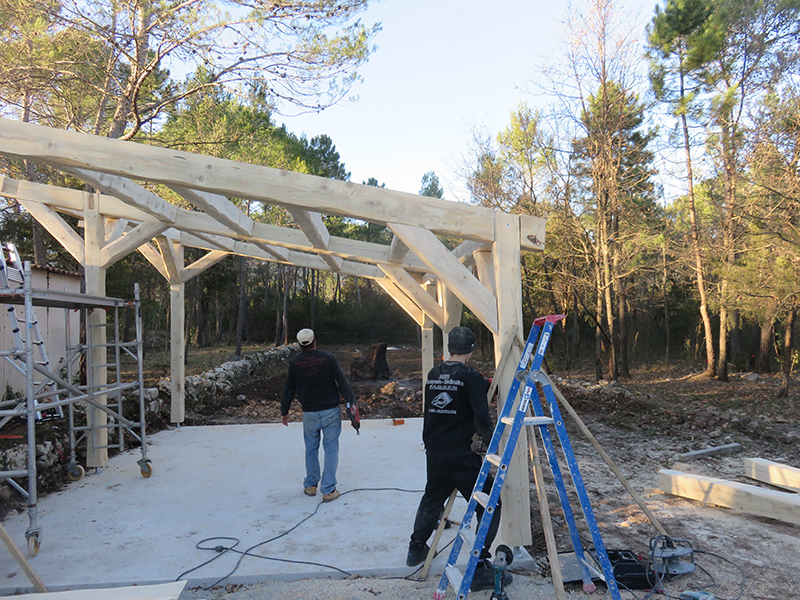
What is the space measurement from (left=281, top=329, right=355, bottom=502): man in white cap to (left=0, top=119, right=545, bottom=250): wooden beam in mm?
1391

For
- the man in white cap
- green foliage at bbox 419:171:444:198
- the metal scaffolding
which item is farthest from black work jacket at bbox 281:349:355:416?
green foliage at bbox 419:171:444:198

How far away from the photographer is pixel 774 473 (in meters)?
5.00

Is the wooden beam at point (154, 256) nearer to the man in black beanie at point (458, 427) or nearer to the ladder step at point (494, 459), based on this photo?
the man in black beanie at point (458, 427)

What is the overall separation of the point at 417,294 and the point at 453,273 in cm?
307

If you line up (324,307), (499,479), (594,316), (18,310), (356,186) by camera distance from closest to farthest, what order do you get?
1. (499,479)
2. (356,186)
3. (18,310)
4. (594,316)
5. (324,307)

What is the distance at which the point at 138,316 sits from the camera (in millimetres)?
5738

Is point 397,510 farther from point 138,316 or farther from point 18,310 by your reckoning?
point 18,310

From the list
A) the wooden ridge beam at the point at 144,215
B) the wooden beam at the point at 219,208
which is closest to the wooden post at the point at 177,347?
the wooden ridge beam at the point at 144,215

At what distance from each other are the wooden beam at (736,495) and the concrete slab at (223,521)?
206cm

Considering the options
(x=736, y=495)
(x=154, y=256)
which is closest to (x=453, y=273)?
(x=736, y=495)

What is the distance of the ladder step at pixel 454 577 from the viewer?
2.70 meters

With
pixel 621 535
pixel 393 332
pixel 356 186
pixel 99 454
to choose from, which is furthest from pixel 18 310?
pixel 393 332

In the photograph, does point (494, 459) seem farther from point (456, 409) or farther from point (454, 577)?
point (454, 577)

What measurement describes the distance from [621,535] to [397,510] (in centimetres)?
179
